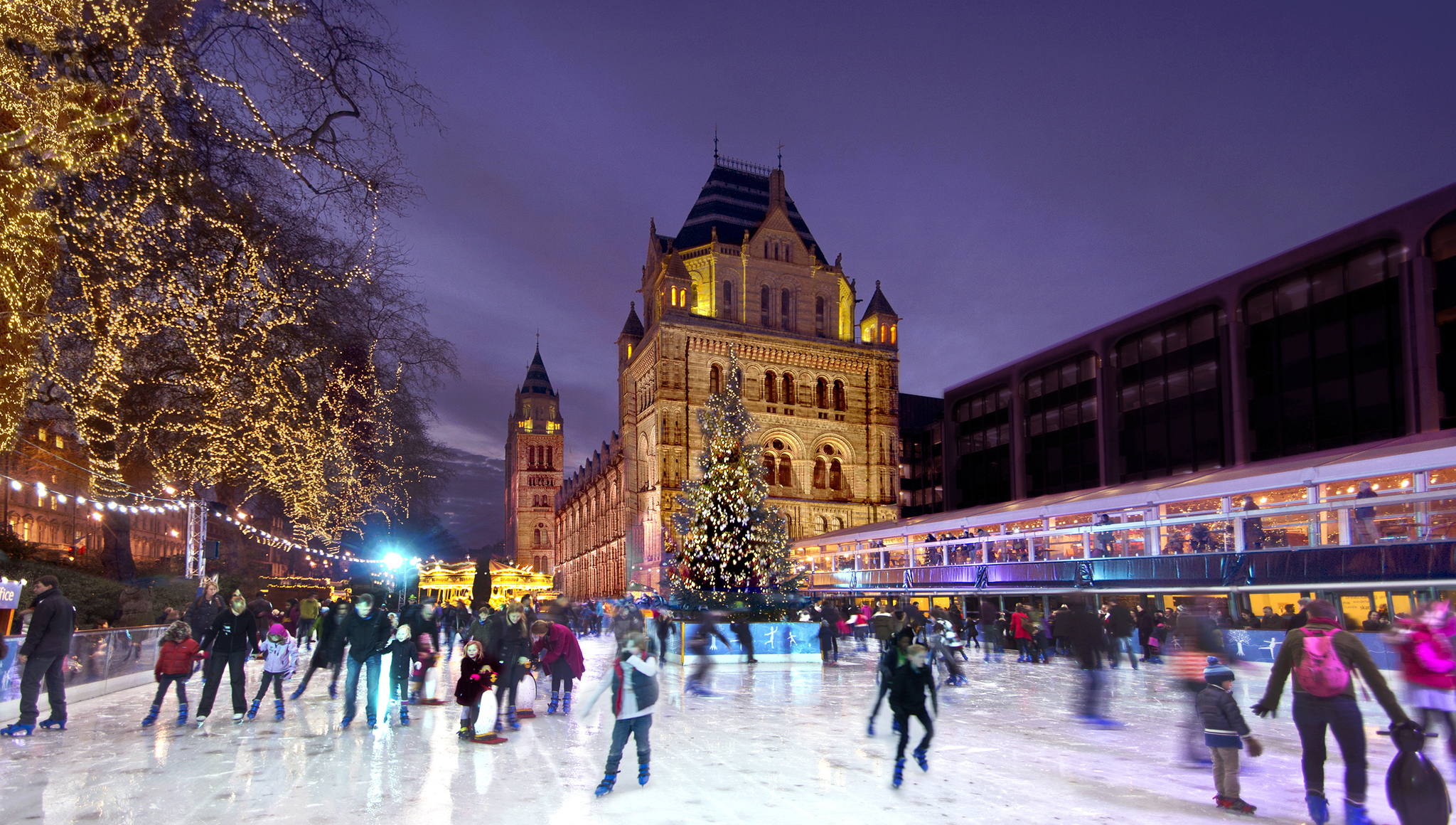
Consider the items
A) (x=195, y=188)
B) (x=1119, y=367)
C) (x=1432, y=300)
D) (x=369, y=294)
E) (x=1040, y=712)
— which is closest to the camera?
(x=195, y=188)

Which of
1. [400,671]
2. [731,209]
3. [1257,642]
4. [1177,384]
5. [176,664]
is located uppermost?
[731,209]

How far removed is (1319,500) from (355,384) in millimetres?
20118

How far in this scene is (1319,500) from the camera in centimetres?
1883

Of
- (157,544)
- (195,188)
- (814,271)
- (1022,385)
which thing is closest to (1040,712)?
(195,188)

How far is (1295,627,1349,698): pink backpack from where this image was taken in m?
5.82

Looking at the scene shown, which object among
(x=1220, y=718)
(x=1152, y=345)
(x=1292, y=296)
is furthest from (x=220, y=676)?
(x=1152, y=345)

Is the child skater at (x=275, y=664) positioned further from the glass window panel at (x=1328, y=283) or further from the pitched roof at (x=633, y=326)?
the pitched roof at (x=633, y=326)

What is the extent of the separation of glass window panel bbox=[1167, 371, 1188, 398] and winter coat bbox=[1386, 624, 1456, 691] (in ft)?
123

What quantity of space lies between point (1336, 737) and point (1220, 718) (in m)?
0.92

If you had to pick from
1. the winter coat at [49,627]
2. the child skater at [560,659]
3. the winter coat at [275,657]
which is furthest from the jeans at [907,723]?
the winter coat at [49,627]

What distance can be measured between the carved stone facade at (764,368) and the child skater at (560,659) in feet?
134

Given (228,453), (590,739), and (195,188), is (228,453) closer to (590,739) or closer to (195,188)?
(195,188)

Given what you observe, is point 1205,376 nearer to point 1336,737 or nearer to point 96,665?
point 1336,737

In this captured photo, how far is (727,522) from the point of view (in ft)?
78.2
